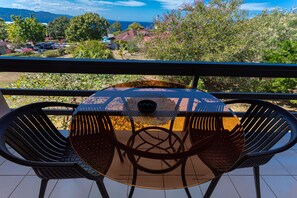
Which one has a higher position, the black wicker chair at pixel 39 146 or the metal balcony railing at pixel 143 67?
the metal balcony railing at pixel 143 67

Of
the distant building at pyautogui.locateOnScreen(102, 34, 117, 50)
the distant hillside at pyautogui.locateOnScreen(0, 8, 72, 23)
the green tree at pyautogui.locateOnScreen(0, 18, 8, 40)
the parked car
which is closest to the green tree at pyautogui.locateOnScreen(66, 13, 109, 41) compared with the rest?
the distant building at pyautogui.locateOnScreen(102, 34, 117, 50)

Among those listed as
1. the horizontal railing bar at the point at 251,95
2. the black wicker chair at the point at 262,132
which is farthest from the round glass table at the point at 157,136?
the horizontal railing bar at the point at 251,95

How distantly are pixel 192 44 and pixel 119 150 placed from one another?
6.18 meters

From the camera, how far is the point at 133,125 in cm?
145

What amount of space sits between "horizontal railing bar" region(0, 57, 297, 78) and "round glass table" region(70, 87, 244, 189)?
0.17 metres

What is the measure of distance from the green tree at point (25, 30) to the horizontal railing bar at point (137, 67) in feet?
17.3

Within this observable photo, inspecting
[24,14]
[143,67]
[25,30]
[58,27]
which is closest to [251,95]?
[143,67]

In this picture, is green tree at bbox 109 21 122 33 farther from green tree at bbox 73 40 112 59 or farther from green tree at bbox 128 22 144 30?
green tree at bbox 73 40 112 59

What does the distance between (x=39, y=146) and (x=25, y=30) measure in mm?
6699

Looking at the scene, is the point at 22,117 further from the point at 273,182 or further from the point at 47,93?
the point at 273,182

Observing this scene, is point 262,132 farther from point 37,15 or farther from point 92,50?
point 37,15

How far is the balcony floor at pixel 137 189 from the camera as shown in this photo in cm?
151

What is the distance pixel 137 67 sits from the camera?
1.76 metres

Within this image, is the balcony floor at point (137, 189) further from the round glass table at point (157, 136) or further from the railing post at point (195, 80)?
the railing post at point (195, 80)
